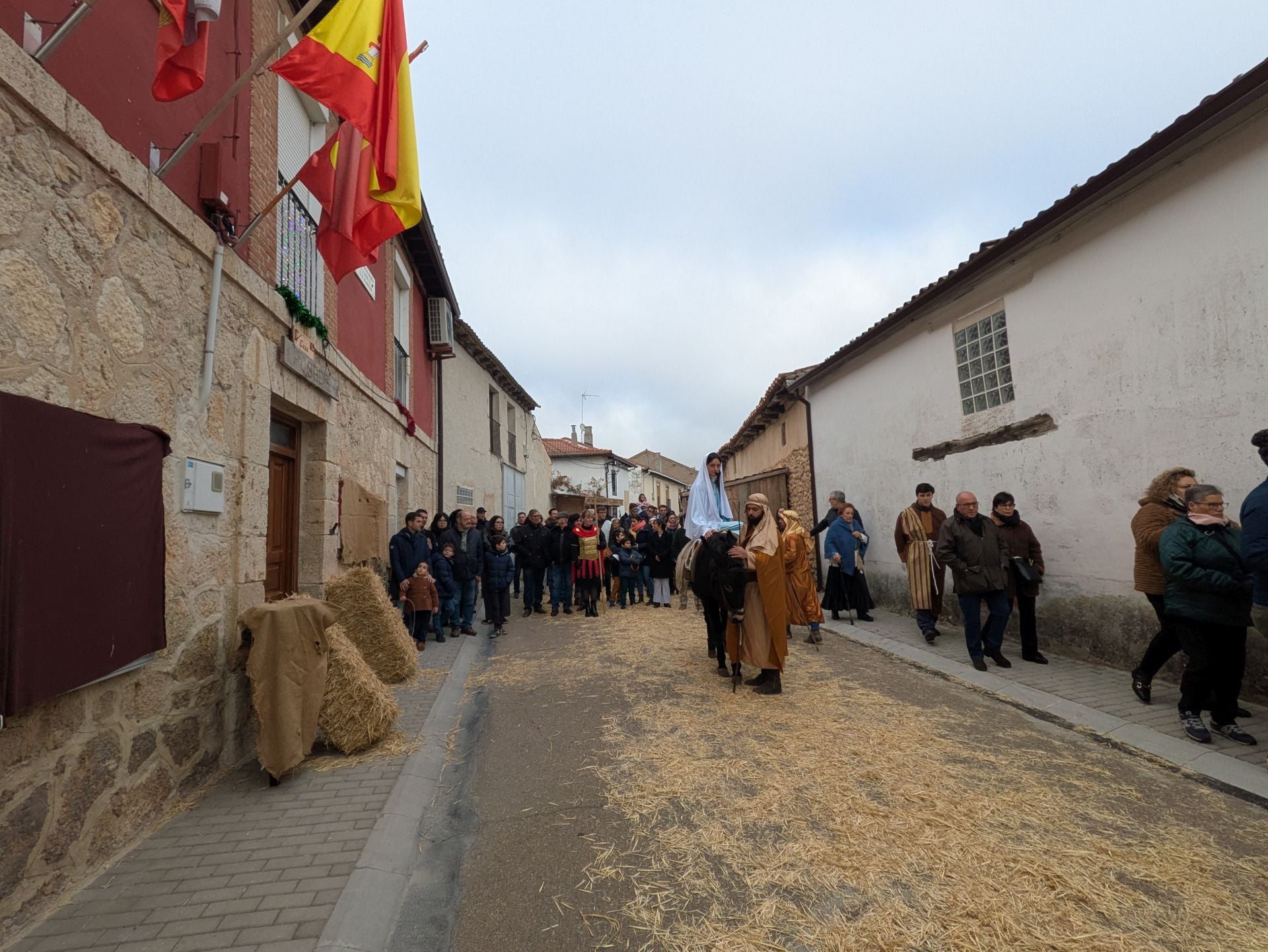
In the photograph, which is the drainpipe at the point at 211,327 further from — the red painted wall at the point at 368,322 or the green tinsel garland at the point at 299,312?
the red painted wall at the point at 368,322

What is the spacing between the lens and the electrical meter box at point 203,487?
3.69 metres

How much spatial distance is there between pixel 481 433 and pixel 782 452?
24.2ft

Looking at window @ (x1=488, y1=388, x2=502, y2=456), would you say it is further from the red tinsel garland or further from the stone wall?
the stone wall

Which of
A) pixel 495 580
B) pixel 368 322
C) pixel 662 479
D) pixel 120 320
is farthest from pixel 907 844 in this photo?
pixel 662 479

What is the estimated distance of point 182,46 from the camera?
3.05 meters

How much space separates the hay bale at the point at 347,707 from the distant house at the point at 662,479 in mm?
38045

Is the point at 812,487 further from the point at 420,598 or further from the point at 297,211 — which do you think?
the point at 297,211

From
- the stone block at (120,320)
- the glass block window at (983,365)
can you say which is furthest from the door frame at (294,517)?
the glass block window at (983,365)

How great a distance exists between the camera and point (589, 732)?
15.3 ft

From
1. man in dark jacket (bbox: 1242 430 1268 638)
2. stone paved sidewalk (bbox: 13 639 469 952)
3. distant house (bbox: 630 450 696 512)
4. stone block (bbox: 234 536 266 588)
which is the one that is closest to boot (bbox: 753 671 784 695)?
stone paved sidewalk (bbox: 13 639 469 952)

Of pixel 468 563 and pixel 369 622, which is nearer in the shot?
pixel 369 622

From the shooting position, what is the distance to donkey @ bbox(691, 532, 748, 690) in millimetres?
5473

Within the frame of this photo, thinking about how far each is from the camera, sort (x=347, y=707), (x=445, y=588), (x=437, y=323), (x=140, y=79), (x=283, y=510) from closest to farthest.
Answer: (x=140, y=79)
(x=347, y=707)
(x=283, y=510)
(x=445, y=588)
(x=437, y=323)

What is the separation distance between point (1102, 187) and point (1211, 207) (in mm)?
892
